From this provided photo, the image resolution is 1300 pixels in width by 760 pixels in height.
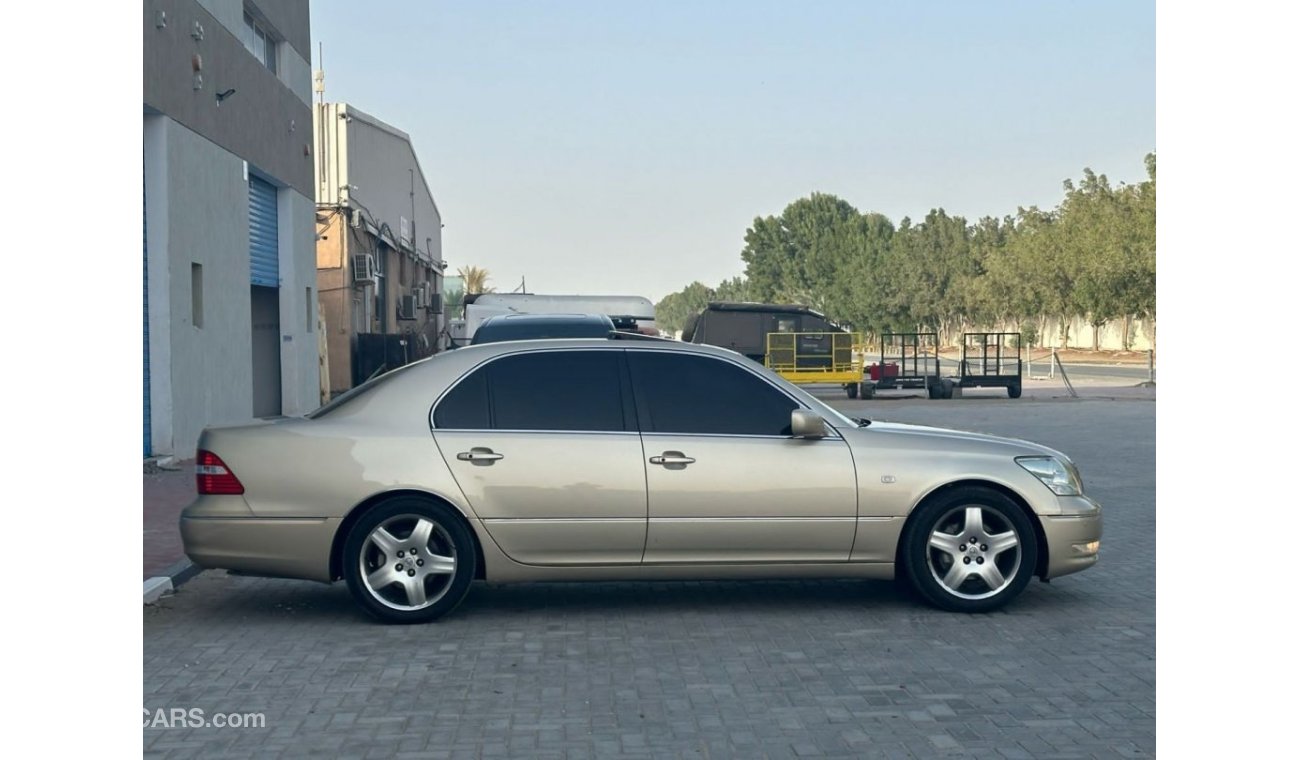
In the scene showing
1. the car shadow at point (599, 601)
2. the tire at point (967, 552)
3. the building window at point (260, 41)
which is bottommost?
the car shadow at point (599, 601)

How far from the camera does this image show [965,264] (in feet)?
326

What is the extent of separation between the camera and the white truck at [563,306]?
39.6 metres

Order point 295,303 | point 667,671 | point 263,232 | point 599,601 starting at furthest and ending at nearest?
1. point 295,303
2. point 263,232
3. point 599,601
4. point 667,671

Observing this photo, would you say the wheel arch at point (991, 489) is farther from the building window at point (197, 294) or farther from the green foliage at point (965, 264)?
the green foliage at point (965, 264)

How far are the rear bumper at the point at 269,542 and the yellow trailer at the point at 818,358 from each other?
31.0 m

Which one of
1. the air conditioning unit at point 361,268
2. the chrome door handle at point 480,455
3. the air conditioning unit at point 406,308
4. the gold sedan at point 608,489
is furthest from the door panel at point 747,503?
the air conditioning unit at point 406,308

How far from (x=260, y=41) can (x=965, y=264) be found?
8152cm

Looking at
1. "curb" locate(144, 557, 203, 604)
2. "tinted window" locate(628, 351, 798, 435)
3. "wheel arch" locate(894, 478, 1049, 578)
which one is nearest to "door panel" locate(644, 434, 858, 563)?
"tinted window" locate(628, 351, 798, 435)

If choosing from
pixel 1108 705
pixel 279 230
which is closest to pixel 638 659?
pixel 1108 705

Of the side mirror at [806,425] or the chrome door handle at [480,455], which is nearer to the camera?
the chrome door handle at [480,455]

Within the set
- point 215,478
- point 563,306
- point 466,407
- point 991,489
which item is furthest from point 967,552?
point 563,306

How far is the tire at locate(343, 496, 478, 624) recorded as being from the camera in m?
7.53

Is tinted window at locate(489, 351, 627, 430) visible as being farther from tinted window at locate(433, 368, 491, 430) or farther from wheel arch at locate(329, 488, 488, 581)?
wheel arch at locate(329, 488, 488, 581)

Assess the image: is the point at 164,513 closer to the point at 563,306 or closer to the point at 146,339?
the point at 146,339
